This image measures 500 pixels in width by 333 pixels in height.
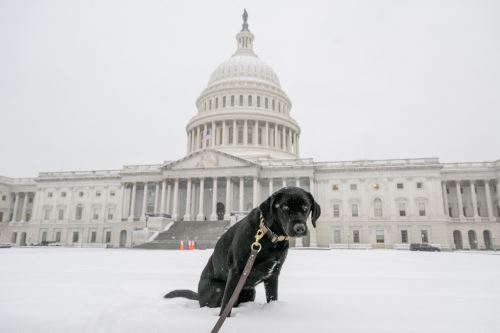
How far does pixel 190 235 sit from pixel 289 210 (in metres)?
45.0

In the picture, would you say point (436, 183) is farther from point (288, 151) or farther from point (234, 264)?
point (234, 264)

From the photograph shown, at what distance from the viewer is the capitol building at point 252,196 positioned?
54.9m

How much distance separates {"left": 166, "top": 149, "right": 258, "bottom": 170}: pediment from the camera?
57.8 metres

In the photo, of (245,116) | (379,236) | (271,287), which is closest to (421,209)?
(379,236)

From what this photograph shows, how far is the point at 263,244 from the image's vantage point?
12.1 ft

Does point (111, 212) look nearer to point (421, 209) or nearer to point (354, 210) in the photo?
point (354, 210)

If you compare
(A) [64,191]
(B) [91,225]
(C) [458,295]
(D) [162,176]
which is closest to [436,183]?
(D) [162,176]

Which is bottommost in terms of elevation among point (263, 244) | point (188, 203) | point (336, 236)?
point (336, 236)

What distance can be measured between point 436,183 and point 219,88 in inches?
1959

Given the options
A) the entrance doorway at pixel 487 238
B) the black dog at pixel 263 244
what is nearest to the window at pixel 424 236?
the entrance doorway at pixel 487 238

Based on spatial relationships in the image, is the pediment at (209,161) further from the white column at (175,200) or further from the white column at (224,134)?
the white column at (224,134)

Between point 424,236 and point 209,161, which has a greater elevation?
point 209,161

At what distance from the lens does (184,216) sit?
2254 inches

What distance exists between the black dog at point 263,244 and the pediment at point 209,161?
173 ft
